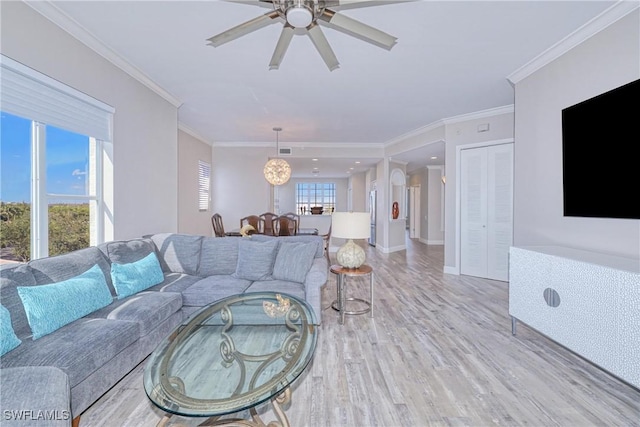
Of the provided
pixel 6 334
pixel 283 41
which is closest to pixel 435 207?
pixel 283 41

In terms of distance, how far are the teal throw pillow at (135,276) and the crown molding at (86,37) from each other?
206cm

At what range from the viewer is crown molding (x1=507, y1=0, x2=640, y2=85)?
2221 mm

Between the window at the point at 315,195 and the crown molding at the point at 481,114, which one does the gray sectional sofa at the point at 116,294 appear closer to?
the crown molding at the point at 481,114

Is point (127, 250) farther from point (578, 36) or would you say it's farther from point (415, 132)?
point (415, 132)

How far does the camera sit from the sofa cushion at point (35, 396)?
108cm

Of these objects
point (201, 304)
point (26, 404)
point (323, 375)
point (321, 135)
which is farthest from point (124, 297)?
point (321, 135)

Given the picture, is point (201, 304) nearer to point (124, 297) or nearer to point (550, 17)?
point (124, 297)

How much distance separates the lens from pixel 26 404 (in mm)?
1112

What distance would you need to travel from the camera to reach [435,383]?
6.70 feet

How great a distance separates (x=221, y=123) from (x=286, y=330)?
15.0 feet

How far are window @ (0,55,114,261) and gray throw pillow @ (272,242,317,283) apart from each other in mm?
1828

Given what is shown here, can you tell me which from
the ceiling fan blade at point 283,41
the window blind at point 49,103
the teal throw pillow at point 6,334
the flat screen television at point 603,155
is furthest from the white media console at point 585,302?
the window blind at point 49,103

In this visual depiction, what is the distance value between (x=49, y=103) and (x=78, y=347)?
6.52 feet

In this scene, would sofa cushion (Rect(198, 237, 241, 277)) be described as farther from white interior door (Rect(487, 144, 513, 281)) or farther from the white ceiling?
white interior door (Rect(487, 144, 513, 281))
